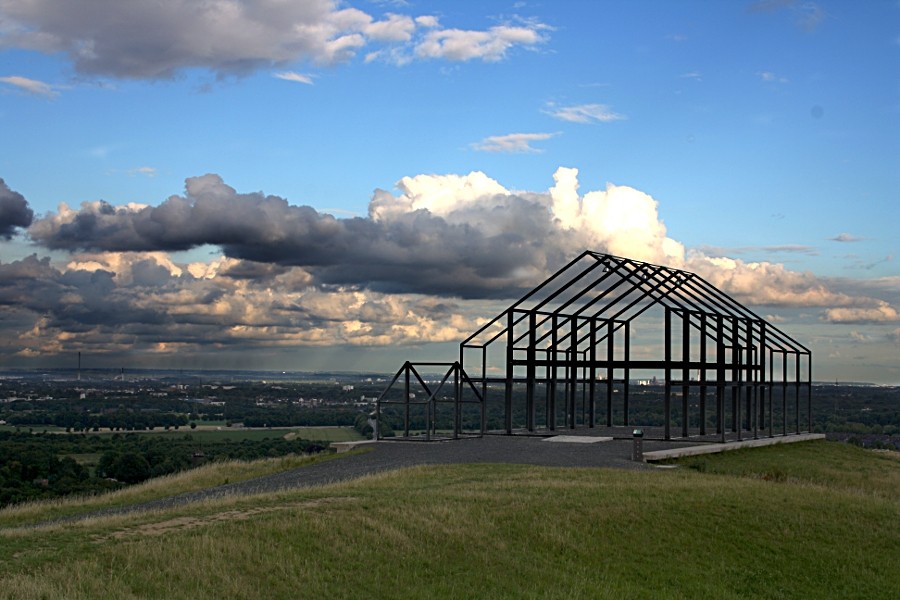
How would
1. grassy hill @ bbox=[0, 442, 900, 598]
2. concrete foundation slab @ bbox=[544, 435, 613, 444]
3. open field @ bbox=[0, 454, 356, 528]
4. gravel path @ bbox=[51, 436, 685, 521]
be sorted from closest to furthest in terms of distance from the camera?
grassy hill @ bbox=[0, 442, 900, 598] → open field @ bbox=[0, 454, 356, 528] → gravel path @ bbox=[51, 436, 685, 521] → concrete foundation slab @ bbox=[544, 435, 613, 444]

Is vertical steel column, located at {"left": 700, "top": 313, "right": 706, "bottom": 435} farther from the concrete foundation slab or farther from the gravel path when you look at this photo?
the concrete foundation slab

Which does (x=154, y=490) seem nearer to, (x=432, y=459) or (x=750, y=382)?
(x=432, y=459)

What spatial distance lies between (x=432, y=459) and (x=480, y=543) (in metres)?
14.0

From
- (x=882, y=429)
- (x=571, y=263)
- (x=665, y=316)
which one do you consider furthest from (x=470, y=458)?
(x=882, y=429)

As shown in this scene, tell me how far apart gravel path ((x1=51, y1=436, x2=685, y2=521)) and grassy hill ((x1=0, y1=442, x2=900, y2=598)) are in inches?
120

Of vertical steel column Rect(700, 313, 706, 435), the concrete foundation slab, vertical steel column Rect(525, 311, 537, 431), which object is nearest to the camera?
the concrete foundation slab

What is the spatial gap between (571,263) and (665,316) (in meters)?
6.60

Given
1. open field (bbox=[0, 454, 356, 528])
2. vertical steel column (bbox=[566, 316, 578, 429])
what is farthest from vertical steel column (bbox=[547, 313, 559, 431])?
open field (bbox=[0, 454, 356, 528])

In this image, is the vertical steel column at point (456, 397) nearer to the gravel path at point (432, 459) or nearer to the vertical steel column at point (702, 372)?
the gravel path at point (432, 459)

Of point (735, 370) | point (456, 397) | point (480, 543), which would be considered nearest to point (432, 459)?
point (456, 397)

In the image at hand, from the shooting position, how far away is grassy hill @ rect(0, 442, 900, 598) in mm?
16906

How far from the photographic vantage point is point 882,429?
93.0 metres

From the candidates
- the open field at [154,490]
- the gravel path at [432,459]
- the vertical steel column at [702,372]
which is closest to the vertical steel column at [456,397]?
the gravel path at [432,459]

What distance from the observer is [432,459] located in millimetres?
33969
